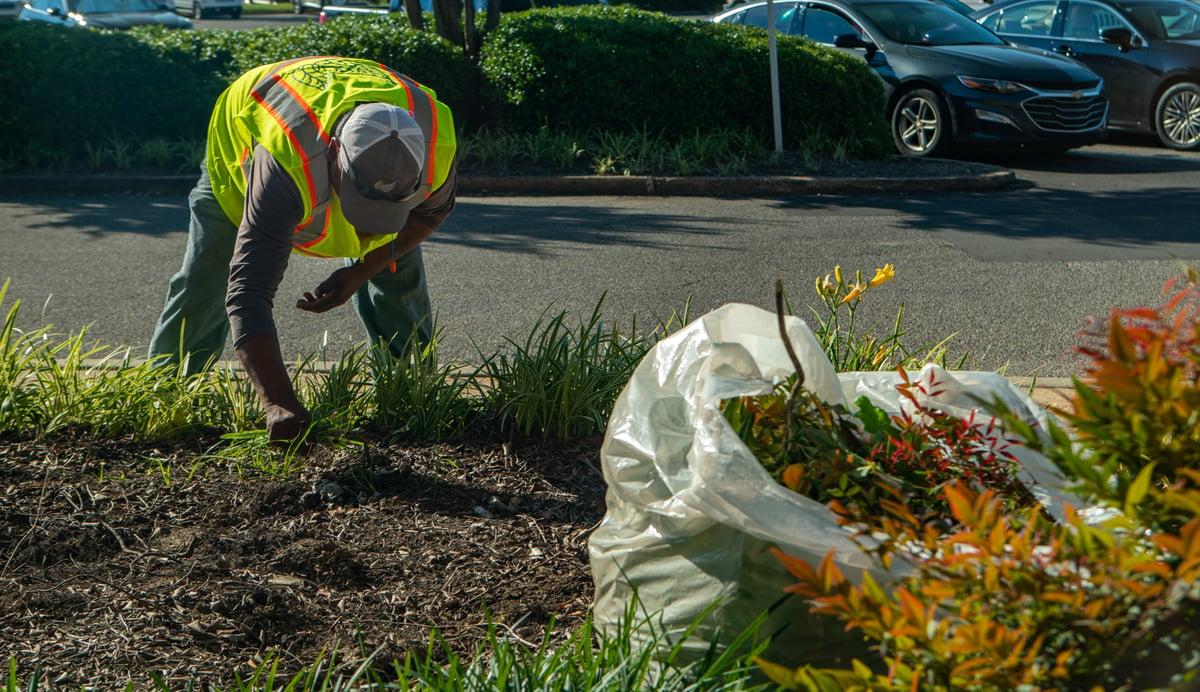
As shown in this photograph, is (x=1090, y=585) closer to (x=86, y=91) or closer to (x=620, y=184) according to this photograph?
(x=620, y=184)

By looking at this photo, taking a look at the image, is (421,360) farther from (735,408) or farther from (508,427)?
(735,408)

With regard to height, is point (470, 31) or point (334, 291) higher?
point (470, 31)

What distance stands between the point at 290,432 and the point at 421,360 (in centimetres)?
77

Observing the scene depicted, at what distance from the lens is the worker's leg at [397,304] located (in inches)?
166

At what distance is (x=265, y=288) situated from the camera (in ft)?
10.2

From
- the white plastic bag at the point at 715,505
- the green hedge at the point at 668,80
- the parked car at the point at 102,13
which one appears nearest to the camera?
Result: the white plastic bag at the point at 715,505

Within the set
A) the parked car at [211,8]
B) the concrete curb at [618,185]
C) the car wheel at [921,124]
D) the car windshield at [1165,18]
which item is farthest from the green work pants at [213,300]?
the parked car at [211,8]

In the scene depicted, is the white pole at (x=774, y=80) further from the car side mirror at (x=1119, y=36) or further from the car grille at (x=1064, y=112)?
the car side mirror at (x=1119, y=36)

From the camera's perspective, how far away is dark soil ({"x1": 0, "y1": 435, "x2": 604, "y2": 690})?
8.07ft

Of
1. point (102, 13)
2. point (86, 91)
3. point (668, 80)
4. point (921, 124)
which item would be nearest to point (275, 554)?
point (668, 80)

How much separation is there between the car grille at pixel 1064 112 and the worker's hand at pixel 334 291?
8.36 meters

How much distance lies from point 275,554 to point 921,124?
30.1ft

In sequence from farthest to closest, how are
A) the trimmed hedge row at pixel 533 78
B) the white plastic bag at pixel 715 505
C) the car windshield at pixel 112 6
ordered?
the car windshield at pixel 112 6 < the trimmed hedge row at pixel 533 78 < the white plastic bag at pixel 715 505

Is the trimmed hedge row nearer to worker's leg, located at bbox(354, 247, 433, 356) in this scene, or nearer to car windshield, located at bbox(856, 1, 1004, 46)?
car windshield, located at bbox(856, 1, 1004, 46)
